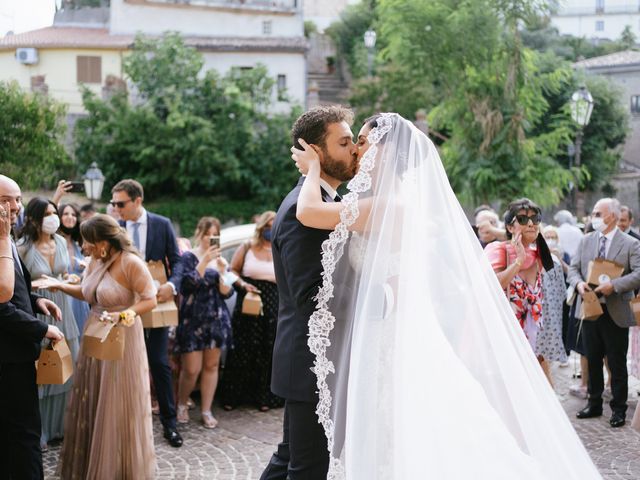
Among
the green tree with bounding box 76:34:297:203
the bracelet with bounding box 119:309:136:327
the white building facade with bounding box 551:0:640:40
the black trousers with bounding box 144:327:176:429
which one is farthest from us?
the white building facade with bounding box 551:0:640:40

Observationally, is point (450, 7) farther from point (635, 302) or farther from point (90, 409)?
point (90, 409)

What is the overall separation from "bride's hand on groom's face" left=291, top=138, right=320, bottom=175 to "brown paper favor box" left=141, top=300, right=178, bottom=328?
9.03 feet

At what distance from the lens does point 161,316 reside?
20.3 feet

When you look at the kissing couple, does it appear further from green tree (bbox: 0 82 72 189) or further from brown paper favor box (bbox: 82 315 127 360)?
green tree (bbox: 0 82 72 189)

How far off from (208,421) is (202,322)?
0.89 meters

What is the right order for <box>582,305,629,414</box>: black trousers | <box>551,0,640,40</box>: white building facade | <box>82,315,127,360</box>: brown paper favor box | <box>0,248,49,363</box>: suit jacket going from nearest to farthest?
1. <box>0,248,49,363</box>: suit jacket
2. <box>82,315,127,360</box>: brown paper favor box
3. <box>582,305,629,414</box>: black trousers
4. <box>551,0,640,40</box>: white building facade

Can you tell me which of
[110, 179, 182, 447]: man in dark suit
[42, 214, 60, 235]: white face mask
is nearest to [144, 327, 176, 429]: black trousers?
[110, 179, 182, 447]: man in dark suit

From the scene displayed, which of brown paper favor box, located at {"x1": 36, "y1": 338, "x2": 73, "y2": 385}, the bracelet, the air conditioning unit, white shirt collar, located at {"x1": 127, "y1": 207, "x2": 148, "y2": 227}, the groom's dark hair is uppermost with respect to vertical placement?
the air conditioning unit

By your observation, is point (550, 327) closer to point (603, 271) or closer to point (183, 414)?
point (603, 271)

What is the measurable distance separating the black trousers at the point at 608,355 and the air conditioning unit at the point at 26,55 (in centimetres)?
3197

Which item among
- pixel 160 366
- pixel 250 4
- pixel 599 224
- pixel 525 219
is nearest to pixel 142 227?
pixel 160 366

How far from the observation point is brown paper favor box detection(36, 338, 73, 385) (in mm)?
4637

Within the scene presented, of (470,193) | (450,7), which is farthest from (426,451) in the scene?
(450,7)

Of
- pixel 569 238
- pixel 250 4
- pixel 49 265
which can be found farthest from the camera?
pixel 250 4
